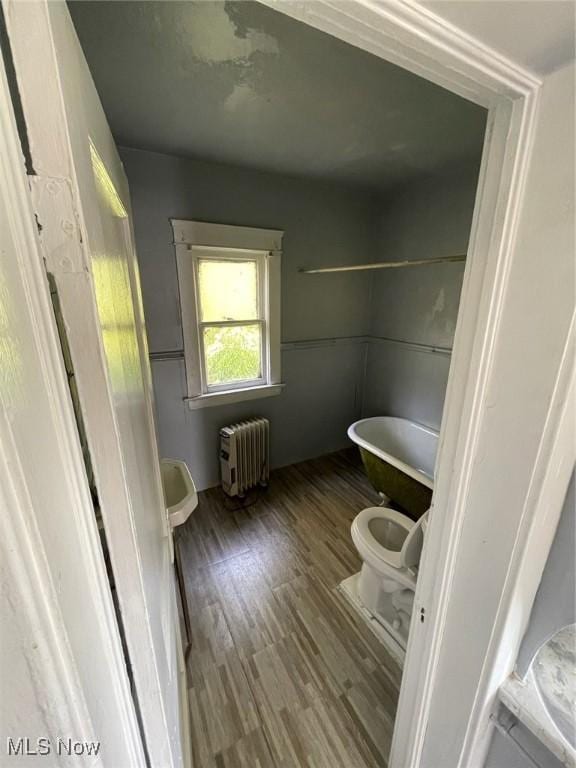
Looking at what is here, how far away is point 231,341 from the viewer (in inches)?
102

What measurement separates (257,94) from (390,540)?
7.91ft

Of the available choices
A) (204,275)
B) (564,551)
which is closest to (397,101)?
(204,275)

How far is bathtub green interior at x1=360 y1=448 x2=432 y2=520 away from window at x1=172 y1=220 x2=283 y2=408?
1057 millimetres

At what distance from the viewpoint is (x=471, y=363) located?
2.21ft

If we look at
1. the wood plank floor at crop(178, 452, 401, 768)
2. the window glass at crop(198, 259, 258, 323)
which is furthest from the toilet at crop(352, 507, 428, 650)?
the window glass at crop(198, 259, 258, 323)

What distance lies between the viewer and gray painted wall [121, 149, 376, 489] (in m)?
2.10

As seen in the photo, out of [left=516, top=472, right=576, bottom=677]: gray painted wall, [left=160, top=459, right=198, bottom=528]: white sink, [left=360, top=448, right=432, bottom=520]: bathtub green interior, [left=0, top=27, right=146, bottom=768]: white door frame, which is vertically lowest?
[left=360, top=448, right=432, bottom=520]: bathtub green interior

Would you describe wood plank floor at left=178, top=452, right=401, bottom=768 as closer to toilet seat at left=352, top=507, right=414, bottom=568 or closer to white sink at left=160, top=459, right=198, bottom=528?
toilet seat at left=352, top=507, right=414, bottom=568

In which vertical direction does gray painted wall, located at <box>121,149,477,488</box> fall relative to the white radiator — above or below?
above

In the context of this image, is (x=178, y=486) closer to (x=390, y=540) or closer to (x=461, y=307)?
(x=390, y=540)

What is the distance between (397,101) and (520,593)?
1.93m

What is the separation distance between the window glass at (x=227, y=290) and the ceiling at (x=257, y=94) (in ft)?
2.27

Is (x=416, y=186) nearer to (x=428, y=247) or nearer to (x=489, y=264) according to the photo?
(x=428, y=247)

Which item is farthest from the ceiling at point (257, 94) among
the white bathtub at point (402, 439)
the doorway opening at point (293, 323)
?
the white bathtub at point (402, 439)
